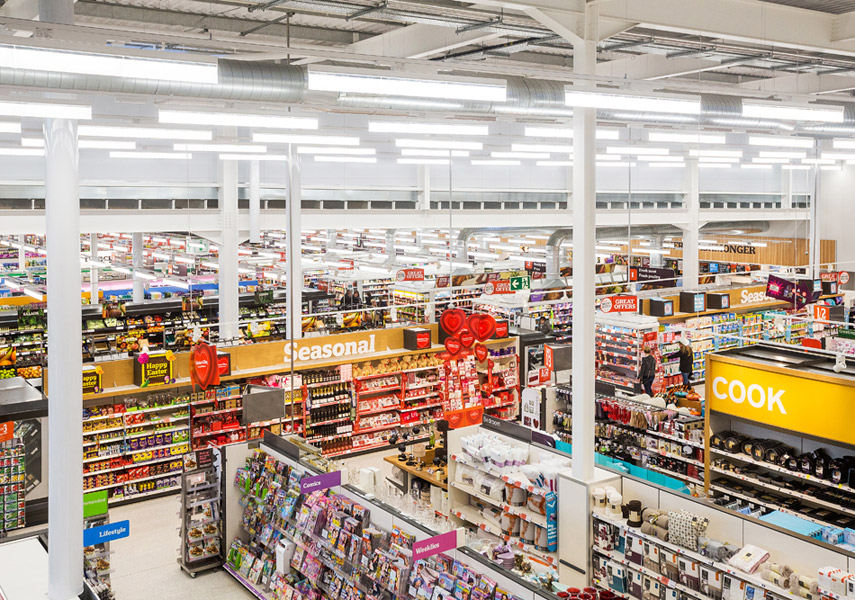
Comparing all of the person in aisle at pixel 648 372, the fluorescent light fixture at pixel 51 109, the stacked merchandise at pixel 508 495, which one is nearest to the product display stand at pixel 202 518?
the stacked merchandise at pixel 508 495

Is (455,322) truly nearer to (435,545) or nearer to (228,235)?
(435,545)

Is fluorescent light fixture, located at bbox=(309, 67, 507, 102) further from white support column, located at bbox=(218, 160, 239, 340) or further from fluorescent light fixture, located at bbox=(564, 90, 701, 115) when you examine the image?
white support column, located at bbox=(218, 160, 239, 340)

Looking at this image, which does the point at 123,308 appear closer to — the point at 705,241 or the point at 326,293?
the point at 326,293

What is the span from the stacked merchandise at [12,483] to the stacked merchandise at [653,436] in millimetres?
7961

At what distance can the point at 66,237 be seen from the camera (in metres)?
7.20

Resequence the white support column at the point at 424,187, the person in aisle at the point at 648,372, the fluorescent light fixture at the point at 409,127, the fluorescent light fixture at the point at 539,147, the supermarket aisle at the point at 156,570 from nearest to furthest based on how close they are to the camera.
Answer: the fluorescent light fixture at the point at 409,127, the supermarket aisle at the point at 156,570, the fluorescent light fixture at the point at 539,147, the person in aisle at the point at 648,372, the white support column at the point at 424,187

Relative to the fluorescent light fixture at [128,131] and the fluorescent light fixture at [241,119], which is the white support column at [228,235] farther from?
the fluorescent light fixture at [241,119]

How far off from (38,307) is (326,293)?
7287mm

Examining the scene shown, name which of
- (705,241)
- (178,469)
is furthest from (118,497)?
(705,241)

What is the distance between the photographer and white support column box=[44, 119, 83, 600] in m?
7.12

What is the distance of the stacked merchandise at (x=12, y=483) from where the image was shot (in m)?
10.4

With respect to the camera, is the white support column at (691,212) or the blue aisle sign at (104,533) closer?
the blue aisle sign at (104,533)

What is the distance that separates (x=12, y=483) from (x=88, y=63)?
7804mm

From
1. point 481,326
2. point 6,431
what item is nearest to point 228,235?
point 481,326
